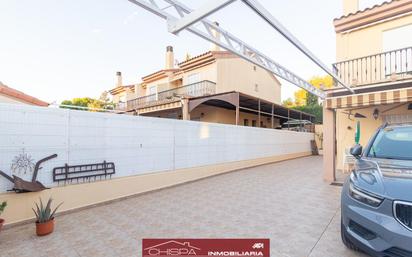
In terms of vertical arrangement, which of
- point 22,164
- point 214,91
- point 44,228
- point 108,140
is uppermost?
point 214,91

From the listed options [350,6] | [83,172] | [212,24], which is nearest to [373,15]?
[350,6]

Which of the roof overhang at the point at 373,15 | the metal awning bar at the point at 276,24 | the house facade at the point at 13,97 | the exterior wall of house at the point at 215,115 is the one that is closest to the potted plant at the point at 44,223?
the house facade at the point at 13,97

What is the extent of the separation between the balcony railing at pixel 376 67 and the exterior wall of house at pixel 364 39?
2.00 feet

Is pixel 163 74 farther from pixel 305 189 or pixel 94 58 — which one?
pixel 305 189

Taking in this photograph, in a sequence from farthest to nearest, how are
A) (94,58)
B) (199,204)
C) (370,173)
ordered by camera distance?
(94,58)
(199,204)
(370,173)

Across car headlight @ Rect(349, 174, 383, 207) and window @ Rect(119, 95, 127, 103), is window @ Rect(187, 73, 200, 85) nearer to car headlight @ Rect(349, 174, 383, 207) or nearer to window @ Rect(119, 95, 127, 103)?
window @ Rect(119, 95, 127, 103)

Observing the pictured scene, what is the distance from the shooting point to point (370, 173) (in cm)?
317

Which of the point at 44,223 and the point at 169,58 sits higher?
the point at 169,58

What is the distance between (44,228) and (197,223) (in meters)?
2.85

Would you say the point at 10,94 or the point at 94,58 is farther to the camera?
the point at 94,58

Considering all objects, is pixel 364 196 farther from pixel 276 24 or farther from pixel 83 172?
pixel 83 172

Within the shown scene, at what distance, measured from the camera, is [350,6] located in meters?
10.5

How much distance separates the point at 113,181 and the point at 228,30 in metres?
4.99

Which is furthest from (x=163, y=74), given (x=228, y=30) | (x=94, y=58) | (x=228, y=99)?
(x=228, y=30)
